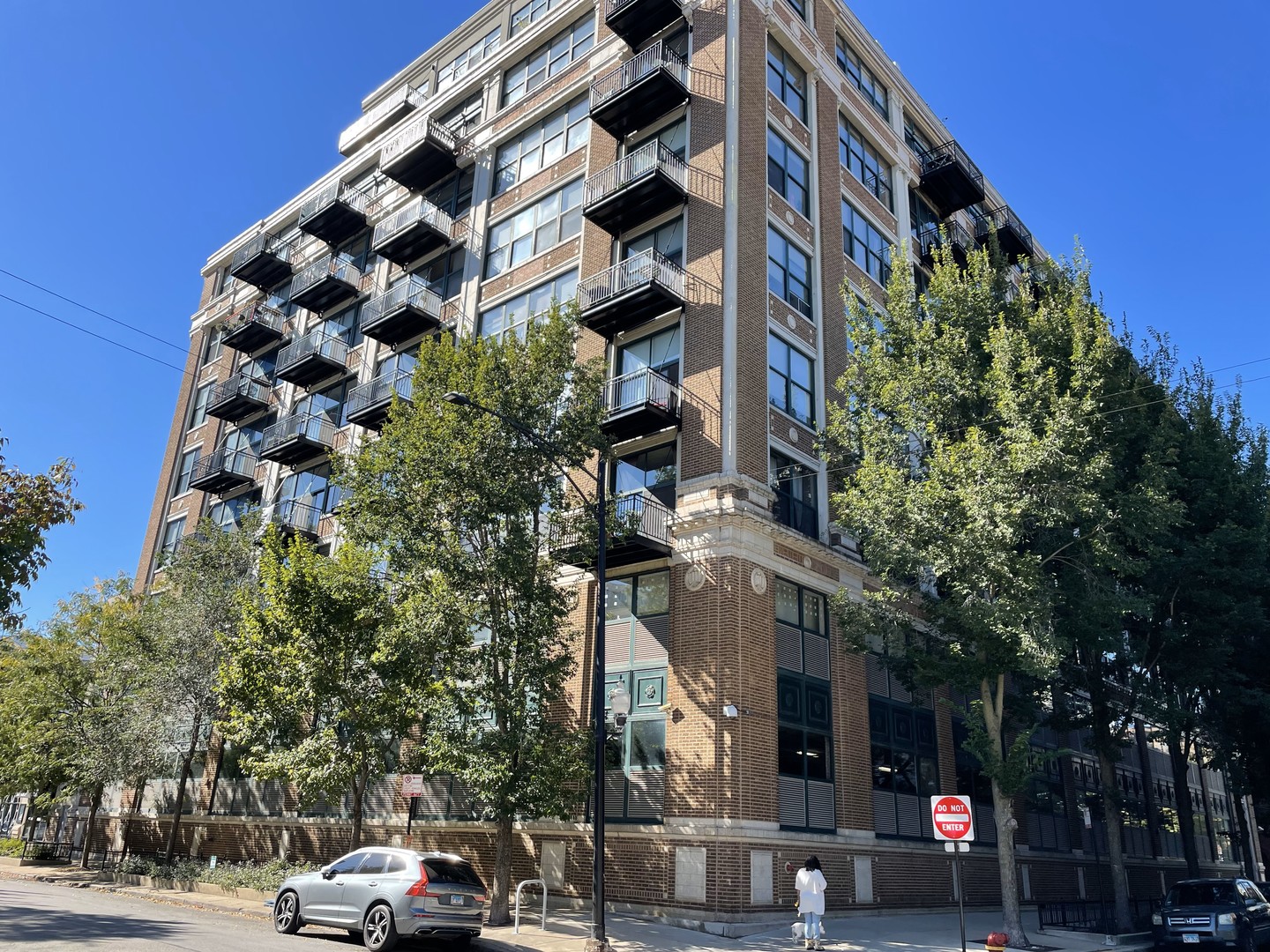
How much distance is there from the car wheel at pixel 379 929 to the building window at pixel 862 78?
30.7 meters

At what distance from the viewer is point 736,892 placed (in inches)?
717

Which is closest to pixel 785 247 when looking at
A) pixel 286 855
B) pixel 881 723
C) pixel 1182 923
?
pixel 881 723

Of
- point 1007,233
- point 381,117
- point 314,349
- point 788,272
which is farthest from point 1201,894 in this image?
point 381,117

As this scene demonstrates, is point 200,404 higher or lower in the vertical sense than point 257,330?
lower

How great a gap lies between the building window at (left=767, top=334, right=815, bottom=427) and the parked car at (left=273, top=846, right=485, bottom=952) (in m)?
14.4

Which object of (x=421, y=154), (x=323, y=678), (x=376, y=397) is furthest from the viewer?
(x=421, y=154)

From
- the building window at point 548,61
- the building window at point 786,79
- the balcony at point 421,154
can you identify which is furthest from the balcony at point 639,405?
the balcony at point 421,154

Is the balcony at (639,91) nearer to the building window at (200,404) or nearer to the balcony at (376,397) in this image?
the balcony at (376,397)

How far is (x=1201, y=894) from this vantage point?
1997 centimetres

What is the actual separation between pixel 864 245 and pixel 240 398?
86.9 feet

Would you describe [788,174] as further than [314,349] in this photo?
No

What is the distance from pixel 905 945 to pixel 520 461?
12.4 m

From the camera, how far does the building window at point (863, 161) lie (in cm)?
3153

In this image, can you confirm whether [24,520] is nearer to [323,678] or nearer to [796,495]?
[323,678]
